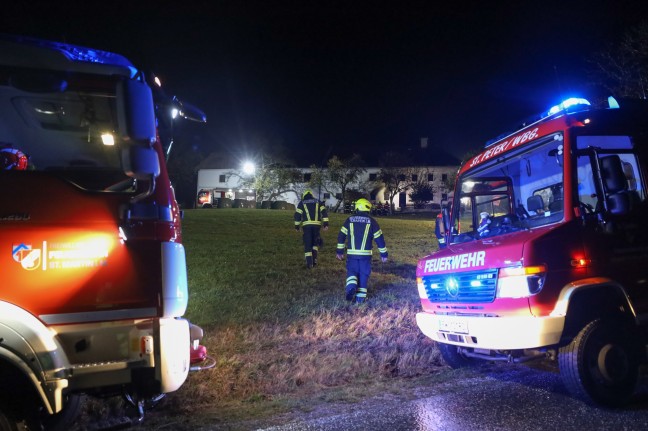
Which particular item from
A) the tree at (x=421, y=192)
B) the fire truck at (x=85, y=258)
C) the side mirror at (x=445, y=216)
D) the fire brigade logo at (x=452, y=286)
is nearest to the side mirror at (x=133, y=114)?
the fire truck at (x=85, y=258)

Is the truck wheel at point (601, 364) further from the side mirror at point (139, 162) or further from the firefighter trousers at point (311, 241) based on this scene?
the firefighter trousers at point (311, 241)

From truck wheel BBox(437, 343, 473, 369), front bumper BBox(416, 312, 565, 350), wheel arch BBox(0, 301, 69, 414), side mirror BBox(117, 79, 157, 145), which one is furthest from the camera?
truck wheel BBox(437, 343, 473, 369)

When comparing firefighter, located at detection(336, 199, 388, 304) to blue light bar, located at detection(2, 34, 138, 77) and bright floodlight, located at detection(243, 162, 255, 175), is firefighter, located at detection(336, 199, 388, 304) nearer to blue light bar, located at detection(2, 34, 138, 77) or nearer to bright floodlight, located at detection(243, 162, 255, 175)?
blue light bar, located at detection(2, 34, 138, 77)

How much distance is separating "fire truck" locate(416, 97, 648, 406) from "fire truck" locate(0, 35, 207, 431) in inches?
104

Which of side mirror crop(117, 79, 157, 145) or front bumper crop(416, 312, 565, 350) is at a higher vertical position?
side mirror crop(117, 79, 157, 145)

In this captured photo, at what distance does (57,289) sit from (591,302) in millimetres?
4199

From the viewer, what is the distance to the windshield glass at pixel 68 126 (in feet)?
10.00

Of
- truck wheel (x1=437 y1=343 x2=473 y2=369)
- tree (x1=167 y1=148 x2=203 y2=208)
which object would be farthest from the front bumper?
tree (x1=167 y1=148 x2=203 y2=208)

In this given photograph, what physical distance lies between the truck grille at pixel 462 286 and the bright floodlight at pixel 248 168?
4314cm

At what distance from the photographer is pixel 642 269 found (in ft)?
14.0

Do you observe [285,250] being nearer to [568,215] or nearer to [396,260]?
[396,260]

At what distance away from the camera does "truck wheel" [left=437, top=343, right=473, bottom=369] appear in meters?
5.12

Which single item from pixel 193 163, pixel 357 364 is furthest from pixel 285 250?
pixel 193 163

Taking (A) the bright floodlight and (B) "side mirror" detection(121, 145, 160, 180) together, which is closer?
(B) "side mirror" detection(121, 145, 160, 180)
